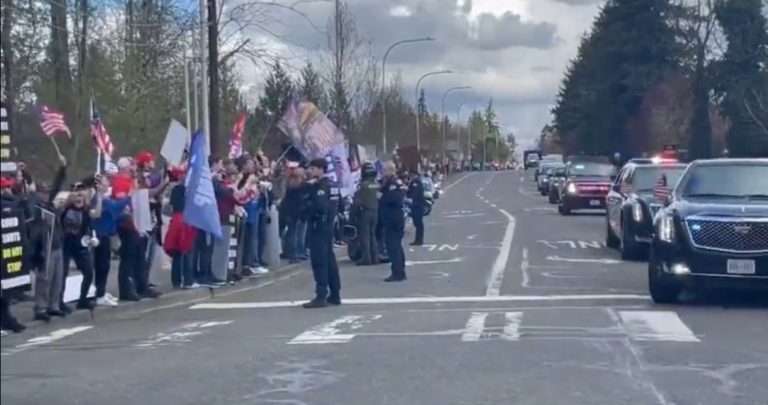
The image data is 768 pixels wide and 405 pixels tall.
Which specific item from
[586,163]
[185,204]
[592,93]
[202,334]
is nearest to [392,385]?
[202,334]

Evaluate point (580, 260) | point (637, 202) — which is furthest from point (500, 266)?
point (637, 202)

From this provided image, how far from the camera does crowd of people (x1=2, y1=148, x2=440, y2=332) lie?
55.1 ft

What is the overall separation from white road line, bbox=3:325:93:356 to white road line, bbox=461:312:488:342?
13.9ft

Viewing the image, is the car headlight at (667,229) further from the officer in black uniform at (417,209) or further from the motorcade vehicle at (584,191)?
the motorcade vehicle at (584,191)

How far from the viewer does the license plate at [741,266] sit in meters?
16.7

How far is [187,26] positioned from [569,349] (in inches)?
777

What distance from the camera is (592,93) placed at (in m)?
88.5

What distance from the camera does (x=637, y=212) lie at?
24.9 m

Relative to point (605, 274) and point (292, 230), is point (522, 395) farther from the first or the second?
point (292, 230)

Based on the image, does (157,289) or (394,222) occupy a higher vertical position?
(394,222)

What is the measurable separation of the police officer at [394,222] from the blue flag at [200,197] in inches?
111

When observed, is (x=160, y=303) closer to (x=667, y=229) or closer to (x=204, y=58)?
(x=667, y=229)

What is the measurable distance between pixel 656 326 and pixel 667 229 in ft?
8.58

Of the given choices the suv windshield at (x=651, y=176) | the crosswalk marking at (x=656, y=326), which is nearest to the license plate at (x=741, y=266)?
the crosswalk marking at (x=656, y=326)
